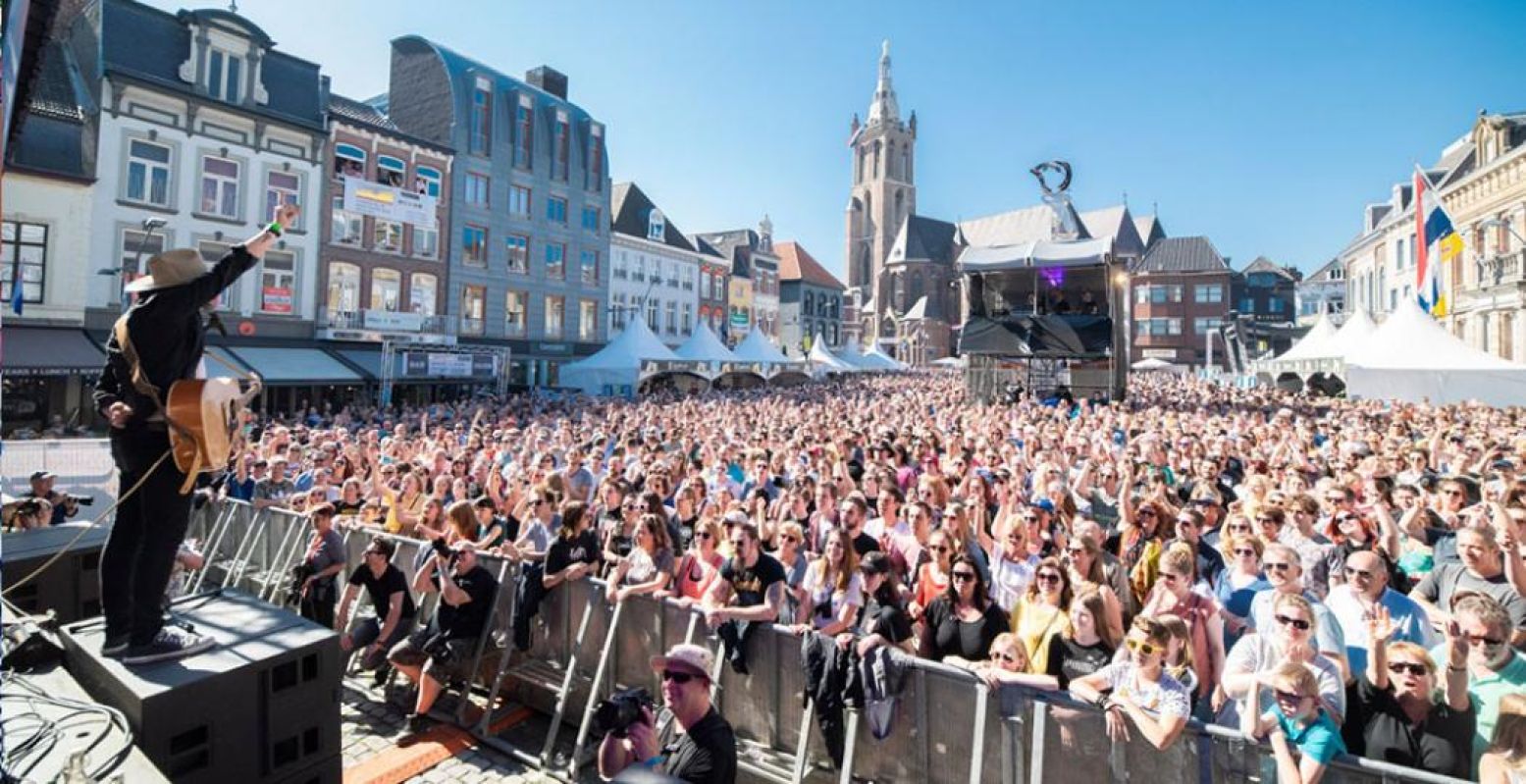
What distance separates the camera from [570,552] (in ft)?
21.4

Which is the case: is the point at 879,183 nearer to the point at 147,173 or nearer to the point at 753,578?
the point at 147,173

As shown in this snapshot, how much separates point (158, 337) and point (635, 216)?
1768 inches

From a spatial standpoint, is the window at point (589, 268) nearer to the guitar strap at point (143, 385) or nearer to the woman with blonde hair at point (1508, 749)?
the guitar strap at point (143, 385)

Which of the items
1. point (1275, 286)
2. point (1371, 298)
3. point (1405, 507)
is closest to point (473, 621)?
point (1405, 507)

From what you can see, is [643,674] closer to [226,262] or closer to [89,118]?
[226,262]

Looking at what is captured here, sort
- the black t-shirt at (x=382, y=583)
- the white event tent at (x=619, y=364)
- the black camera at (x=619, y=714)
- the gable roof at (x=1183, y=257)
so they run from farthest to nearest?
the gable roof at (x=1183, y=257) → the white event tent at (x=619, y=364) → the black t-shirt at (x=382, y=583) → the black camera at (x=619, y=714)

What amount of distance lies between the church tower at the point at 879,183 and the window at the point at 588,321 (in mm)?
60283

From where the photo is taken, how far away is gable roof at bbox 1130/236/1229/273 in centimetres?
6788

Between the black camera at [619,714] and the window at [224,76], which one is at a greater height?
the window at [224,76]

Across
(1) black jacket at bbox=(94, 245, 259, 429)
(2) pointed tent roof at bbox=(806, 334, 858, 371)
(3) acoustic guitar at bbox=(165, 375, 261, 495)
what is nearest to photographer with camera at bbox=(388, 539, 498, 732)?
(3) acoustic guitar at bbox=(165, 375, 261, 495)

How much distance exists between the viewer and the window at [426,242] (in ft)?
104

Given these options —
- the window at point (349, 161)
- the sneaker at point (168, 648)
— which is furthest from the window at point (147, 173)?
the sneaker at point (168, 648)

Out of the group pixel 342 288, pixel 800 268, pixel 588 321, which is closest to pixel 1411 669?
pixel 342 288

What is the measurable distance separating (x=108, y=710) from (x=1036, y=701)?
14.3ft
